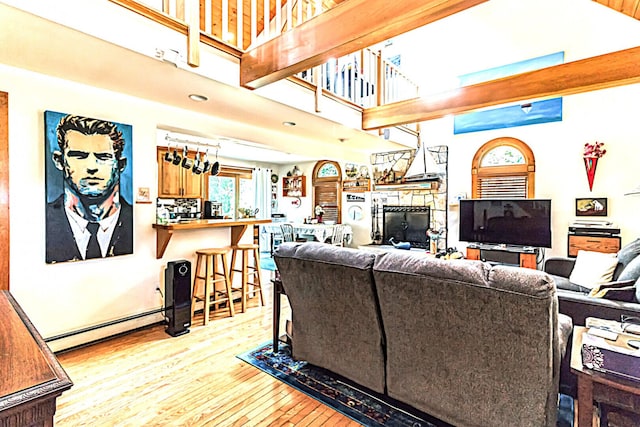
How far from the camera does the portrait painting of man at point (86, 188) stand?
2.83 meters

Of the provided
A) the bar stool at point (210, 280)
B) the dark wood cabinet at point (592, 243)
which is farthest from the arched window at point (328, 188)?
the dark wood cabinet at point (592, 243)

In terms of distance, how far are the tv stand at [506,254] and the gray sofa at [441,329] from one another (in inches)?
139

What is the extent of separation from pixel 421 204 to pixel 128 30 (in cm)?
541

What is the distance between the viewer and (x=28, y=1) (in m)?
1.85

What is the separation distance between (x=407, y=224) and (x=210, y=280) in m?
4.10

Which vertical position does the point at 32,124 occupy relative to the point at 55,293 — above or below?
above

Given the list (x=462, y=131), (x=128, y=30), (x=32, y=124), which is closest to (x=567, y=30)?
(x=462, y=131)

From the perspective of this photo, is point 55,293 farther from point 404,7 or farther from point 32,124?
point 404,7

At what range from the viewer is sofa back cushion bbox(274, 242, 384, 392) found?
6.72 feet

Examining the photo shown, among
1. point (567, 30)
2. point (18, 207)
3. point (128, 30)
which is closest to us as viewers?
point (128, 30)

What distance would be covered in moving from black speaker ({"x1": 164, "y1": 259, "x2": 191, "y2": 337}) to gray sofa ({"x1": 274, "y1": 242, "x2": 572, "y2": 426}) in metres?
1.60

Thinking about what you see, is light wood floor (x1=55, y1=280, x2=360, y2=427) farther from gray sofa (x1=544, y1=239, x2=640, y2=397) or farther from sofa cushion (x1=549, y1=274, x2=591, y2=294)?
sofa cushion (x1=549, y1=274, x2=591, y2=294)

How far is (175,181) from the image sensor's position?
568 centimetres

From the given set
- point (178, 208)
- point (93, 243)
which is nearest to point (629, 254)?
point (93, 243)
